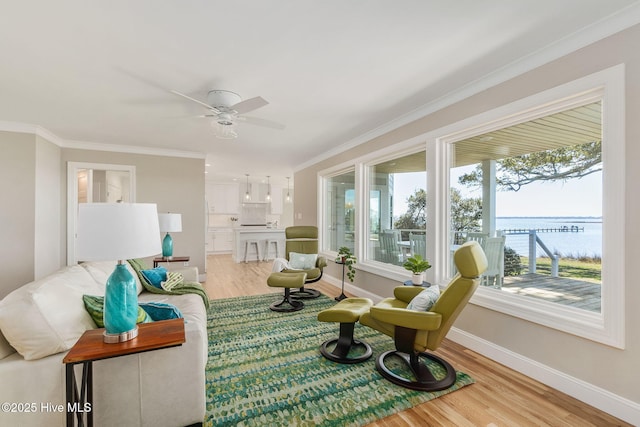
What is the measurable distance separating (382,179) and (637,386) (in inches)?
125

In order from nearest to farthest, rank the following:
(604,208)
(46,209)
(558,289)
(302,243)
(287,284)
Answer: (604,208)
(558,289)
(287,284)
(46,209)
(302,243)

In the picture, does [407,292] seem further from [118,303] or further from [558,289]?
[118,303]

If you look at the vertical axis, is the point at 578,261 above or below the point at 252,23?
below

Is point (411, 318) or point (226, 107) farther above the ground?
point (226, 107)

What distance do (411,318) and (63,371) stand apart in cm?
200

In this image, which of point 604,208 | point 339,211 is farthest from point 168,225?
point 604,208

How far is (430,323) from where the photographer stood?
189cm

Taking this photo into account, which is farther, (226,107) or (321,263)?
(321,263)

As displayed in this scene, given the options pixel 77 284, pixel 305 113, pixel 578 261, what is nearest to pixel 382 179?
pixel 305 113

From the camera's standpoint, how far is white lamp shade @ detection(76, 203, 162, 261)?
1325 mm

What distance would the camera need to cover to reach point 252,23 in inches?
71.1

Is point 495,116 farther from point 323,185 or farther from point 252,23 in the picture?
point 323,185

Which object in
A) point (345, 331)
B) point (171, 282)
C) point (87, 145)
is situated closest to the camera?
point (345, 331)

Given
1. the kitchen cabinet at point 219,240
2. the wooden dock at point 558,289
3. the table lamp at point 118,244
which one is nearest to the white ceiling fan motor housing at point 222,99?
the table lamp at point 118,244
